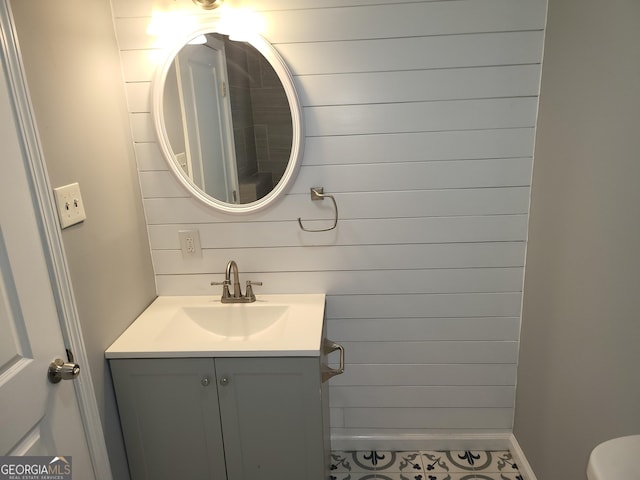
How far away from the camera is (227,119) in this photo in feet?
5.29

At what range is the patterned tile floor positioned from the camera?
182 cm

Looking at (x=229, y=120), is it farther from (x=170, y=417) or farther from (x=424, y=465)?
(x=424, y=465)

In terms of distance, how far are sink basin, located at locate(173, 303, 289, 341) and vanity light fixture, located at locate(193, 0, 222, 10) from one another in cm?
105

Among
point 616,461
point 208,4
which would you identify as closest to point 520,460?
point 616,461

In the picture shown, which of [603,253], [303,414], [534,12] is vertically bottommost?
[303,414]

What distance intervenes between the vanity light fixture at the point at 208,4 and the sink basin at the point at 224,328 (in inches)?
41.4

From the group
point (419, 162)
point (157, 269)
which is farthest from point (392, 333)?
point (157, 269)

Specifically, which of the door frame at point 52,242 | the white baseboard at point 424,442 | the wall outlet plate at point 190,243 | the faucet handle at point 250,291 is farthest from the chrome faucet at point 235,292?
the white baseboard at point 424,442

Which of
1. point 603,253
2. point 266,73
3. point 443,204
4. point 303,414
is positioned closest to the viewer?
point 603,253

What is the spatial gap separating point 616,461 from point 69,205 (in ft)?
4.48

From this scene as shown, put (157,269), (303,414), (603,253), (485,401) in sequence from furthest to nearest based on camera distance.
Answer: (485,401)
(157,269)
(303,414)
(603,253)

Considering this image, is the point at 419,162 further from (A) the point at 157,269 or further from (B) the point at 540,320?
(A) the point at 157,269

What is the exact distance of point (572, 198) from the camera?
1.32m

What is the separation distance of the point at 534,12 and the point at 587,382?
119 centimetres
